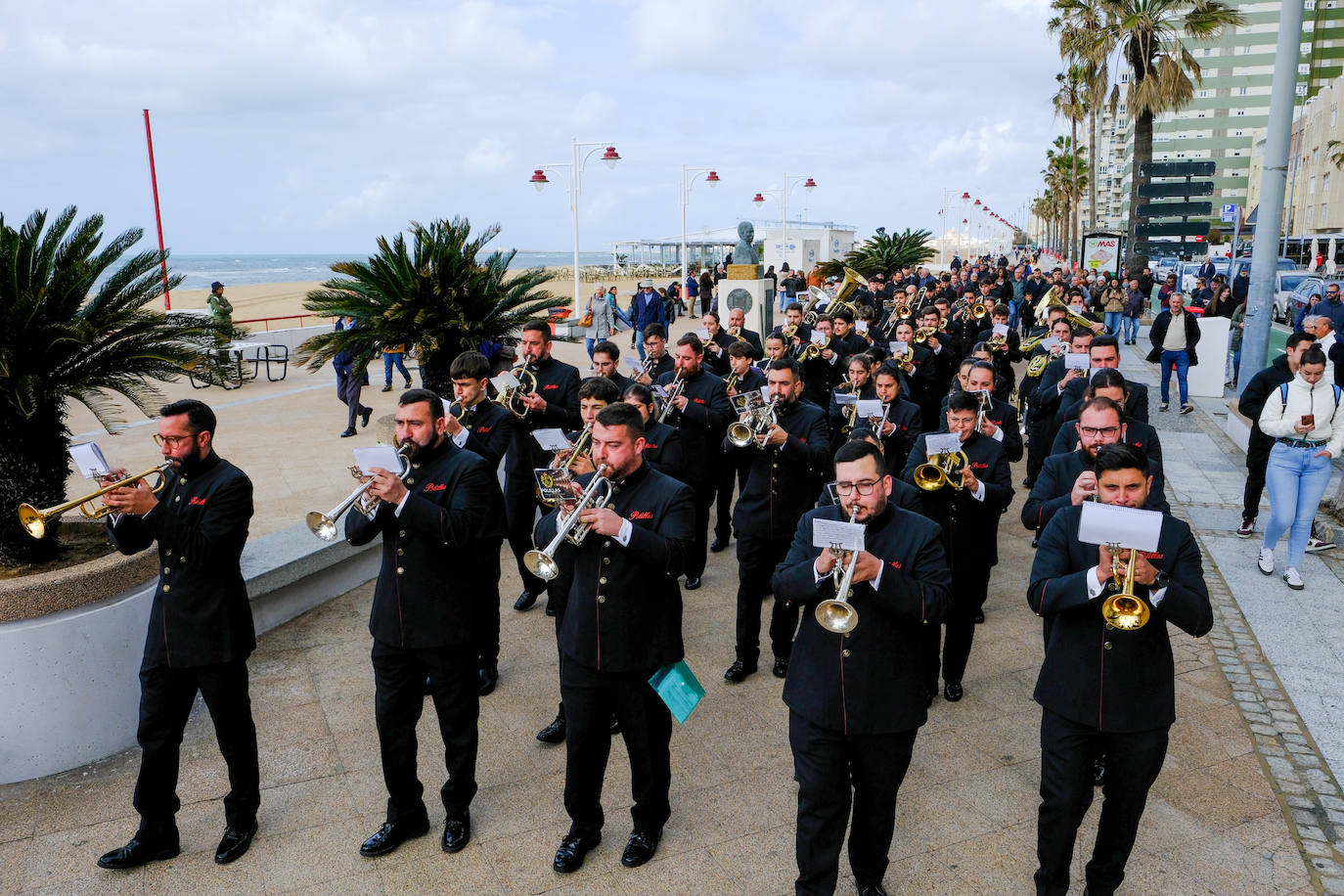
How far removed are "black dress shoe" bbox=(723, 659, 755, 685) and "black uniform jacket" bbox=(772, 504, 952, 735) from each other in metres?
2.35

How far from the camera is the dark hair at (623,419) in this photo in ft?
13.5

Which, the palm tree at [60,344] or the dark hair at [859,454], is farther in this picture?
the palm tree at [60,344]

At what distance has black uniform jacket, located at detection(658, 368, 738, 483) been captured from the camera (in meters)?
7.57

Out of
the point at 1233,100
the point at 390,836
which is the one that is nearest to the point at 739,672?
the point at 390,836

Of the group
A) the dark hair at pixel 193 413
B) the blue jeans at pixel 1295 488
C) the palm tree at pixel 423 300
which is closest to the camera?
the dark hair at pixel 193 413

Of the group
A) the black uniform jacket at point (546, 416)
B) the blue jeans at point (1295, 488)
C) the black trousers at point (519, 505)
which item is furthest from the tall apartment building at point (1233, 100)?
the black trousers at point (519, 505)

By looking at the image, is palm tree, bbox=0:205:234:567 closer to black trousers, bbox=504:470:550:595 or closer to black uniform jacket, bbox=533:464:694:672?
black trousers, bbox=504:470:550:595

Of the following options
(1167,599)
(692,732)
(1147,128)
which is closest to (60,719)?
(692,732)

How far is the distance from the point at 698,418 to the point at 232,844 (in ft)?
14.0

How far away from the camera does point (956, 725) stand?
5582 millimetres

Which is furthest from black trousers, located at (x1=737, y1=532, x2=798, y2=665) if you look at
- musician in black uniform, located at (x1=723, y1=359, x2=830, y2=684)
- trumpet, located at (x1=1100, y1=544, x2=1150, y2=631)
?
trumpet, located at (x1=1100, y1=544, x2=1150, y2=631)

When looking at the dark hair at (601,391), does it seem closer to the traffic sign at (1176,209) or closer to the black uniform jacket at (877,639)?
the black uniform jacket at (877,639)

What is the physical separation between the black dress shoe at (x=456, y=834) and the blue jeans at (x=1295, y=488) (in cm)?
669

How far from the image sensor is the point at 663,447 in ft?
22.0
